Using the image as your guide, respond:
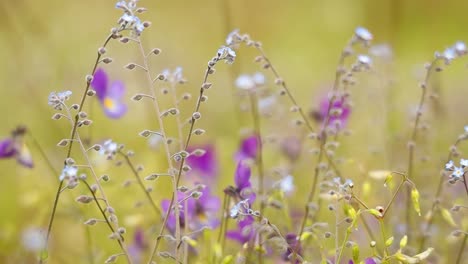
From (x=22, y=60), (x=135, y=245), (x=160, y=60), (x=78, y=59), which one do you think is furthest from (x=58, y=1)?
(x=135, y=245)

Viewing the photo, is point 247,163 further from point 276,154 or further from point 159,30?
point 159,30

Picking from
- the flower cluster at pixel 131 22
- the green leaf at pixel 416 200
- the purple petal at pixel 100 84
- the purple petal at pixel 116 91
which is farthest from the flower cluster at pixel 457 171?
the purple petal at pixel 116 91

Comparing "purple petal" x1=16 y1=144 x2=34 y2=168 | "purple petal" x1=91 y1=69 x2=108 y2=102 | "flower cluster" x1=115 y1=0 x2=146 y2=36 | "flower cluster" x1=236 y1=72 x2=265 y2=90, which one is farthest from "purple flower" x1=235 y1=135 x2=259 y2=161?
"flower cluster" x1=115 y1=0 x2=146 y2=36

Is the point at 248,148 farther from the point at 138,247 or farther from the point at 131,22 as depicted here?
the point at 131,22

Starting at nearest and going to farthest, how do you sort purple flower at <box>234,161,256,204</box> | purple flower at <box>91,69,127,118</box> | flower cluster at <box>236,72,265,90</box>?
1. purple flower at <box>234,161,256,204</box>
2. flower cluster at <box>236,72,265,90</box>
3. purple flower at <box>91,69,127,118</box>

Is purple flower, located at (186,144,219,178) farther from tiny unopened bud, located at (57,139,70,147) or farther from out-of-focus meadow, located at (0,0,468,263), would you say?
tiny unopened bud, located at (57,139,70,147)

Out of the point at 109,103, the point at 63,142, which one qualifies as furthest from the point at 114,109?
the point at 63,142
